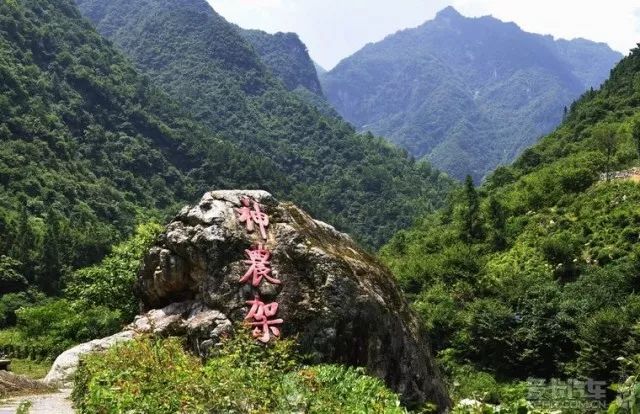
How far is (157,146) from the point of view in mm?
89875

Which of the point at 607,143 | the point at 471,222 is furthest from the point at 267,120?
the point at 607,143

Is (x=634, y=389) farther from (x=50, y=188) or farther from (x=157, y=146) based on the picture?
(x=157, y=146)

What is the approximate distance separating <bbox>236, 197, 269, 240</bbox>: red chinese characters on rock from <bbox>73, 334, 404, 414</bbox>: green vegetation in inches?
151

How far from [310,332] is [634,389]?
6513 mm

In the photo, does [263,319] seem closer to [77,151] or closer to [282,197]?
[77,151]

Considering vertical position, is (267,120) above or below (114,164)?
above

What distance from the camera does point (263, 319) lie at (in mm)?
8938

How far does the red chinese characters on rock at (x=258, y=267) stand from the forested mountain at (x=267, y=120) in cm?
7578

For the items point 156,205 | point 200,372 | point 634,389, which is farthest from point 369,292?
point 156,205

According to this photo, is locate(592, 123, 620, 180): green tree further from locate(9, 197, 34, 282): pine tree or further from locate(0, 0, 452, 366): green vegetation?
locate(9, 197, 34, 282): pine tree

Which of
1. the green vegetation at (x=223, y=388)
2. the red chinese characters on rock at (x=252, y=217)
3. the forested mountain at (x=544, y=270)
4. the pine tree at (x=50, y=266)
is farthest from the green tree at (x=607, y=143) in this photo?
the green vegetation at (x=223, y=388)

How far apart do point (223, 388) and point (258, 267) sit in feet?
16.0

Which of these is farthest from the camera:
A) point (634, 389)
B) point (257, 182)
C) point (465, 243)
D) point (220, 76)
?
point (220, 76)

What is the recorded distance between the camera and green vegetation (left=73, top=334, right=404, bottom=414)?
15.4ft
